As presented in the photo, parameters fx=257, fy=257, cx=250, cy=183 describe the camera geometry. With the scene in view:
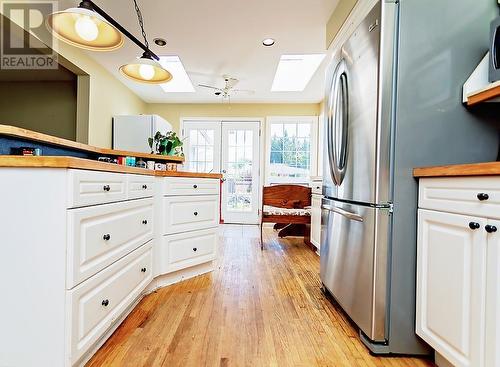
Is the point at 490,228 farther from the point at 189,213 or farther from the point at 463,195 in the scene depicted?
the point at 189,213

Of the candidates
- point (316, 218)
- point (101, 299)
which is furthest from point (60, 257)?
point (316, 218)

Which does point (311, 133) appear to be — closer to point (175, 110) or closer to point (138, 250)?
point (175, 110)

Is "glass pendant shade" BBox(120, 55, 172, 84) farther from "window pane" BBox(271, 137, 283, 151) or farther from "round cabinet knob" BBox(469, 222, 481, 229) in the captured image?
"window pane" BBox(271, 137, 283, 151)

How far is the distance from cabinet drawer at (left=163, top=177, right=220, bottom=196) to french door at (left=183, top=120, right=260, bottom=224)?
2844mm

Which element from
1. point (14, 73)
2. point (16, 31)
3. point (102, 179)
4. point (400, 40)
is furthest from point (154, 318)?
point (14, 73)

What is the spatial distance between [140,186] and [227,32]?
6.93 feet

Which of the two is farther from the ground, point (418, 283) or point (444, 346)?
point (418, 283)

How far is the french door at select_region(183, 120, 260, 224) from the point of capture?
520 cm

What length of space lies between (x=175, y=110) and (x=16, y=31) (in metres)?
2.91

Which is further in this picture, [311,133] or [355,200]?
[311,133]

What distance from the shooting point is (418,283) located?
→ 3.92 ft

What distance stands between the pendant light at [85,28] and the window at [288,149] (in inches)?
148

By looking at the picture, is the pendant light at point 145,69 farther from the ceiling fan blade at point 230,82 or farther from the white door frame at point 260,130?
the white door frame at point 260,130

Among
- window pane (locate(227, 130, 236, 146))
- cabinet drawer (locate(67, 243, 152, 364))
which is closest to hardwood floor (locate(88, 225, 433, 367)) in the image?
cabinet drawer (locate(67, 243, 152, 364))
